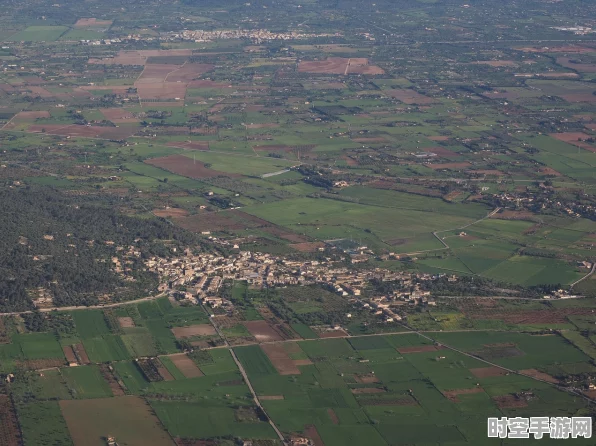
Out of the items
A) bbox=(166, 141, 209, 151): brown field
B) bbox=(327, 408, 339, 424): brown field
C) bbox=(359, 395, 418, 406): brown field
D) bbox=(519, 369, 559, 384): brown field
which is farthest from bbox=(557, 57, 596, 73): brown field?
bbox=(327, 408, 339, 424): brown field

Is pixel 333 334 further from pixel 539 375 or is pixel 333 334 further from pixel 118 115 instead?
pixel 118 115

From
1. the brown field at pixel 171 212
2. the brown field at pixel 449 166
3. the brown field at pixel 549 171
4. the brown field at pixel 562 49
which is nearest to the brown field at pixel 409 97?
the brown field at pixel 449 166

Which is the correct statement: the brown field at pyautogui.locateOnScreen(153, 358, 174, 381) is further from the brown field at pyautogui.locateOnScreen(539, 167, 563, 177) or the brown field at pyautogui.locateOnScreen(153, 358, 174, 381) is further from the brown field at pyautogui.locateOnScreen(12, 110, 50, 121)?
the brown field at pyautogui.locateOnScreen(12, 110, 50, 121)

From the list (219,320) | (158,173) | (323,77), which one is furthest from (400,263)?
(323,77)

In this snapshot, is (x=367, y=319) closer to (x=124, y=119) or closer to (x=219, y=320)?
(x=219, y=320)

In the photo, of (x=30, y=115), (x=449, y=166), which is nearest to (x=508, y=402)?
(x=449, y=166)

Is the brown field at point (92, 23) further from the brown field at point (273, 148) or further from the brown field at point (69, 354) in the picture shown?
the brown field at point (69, 354)
